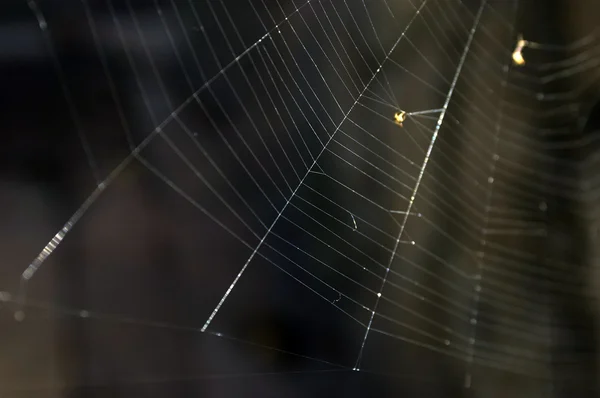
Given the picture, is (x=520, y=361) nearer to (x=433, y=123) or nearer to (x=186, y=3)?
(x=433, y=123)

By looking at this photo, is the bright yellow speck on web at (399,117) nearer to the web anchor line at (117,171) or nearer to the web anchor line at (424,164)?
the web anchor line at (424,164)

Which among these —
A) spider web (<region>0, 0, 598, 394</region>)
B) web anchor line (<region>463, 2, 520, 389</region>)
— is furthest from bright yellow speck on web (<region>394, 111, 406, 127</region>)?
web anchor line (<region>463, 2, 520, 389</region>)

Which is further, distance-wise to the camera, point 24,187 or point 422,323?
point 422,323

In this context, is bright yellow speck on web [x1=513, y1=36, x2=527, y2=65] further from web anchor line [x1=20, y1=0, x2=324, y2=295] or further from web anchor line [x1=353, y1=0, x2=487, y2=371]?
web anchor line [x1=20, y1=0, x2=324, y2=295]

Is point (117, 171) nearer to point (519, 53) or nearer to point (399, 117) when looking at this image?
point (399, 117)

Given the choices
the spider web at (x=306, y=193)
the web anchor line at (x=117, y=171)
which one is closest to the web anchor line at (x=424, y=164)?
the spider web at (x=306, y=193)

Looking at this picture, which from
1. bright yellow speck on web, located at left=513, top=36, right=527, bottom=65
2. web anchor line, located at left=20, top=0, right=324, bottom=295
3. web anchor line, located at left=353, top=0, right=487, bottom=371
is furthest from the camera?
bright yellow speck on web, located at left=513, top=36, right=527, bottom=65

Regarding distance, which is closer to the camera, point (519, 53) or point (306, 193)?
point (306, 193)

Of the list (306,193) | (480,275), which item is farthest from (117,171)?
(480,275)

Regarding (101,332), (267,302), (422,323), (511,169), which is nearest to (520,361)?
(422,323)
